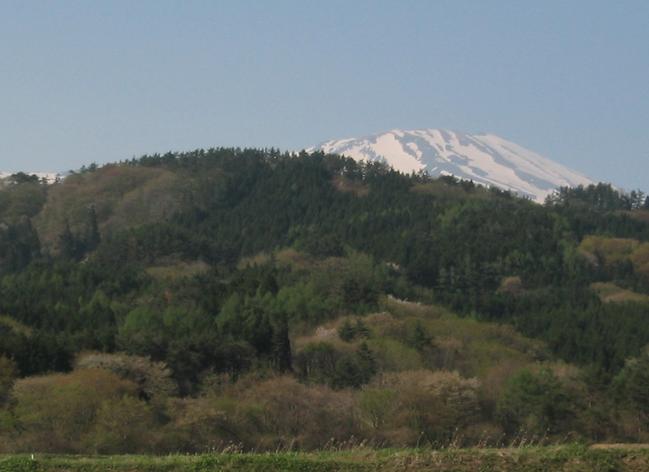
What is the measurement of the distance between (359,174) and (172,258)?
3438cm

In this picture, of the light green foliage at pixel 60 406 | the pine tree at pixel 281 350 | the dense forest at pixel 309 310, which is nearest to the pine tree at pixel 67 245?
the dense forest at pixel 309 310

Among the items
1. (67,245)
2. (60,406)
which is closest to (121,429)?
(60,406)

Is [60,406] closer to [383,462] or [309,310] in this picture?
Answer: [383,462]

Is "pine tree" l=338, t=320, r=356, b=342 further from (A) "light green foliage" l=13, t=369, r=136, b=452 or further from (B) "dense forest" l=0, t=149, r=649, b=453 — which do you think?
(A) "light green foliage" l=13, t=369, r=136, b=452

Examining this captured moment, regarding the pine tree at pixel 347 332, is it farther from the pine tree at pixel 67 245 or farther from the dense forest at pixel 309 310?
the pine tree at pixel 67 245

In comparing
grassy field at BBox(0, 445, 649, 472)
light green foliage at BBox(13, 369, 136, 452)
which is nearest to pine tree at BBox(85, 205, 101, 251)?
light green foliage at BBox(13, 369, 136, 452)

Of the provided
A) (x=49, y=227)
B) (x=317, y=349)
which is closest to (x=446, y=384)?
(x=317, y=349)

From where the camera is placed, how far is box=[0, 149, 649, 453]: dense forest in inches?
1271

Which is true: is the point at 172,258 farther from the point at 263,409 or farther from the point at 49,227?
the point at 263,409

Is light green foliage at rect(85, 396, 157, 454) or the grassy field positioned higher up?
the grassy field

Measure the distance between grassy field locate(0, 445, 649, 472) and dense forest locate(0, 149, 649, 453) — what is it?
3.54 meters

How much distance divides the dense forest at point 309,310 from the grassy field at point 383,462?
3.54 m

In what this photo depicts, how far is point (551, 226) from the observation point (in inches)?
3487

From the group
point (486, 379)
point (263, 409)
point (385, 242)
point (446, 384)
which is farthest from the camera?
point (385, 242)
